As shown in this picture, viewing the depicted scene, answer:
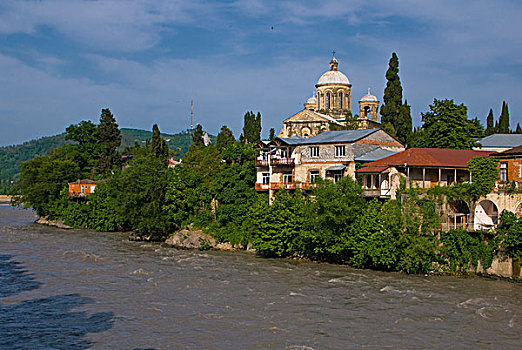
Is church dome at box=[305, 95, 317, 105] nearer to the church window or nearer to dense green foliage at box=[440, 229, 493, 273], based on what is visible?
the church window

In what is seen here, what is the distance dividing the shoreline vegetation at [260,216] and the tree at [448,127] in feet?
43.1

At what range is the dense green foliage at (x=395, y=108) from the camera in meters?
57.6

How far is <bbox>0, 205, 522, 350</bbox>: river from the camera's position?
19922 mm

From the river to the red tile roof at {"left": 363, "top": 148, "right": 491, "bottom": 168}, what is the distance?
8229mm

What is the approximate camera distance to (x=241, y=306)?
24.4 metres

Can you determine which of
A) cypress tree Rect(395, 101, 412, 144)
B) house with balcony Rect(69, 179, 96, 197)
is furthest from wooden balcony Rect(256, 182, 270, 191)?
house with balcony Rect(69, 179, 96, 197)

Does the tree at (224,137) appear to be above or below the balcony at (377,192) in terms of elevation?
A: above

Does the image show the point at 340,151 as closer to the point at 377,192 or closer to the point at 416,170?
the point at 377,192

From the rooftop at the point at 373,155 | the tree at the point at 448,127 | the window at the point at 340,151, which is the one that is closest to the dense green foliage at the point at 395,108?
the tree at the point at 448,127

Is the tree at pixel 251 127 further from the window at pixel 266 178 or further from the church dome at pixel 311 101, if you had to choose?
the window at pixel 266 178

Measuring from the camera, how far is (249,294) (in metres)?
26.7

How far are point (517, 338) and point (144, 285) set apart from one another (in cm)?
1805

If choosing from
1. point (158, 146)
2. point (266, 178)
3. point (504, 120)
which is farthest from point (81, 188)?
point (504, 120)

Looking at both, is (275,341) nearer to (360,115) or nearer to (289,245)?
(289,245)
